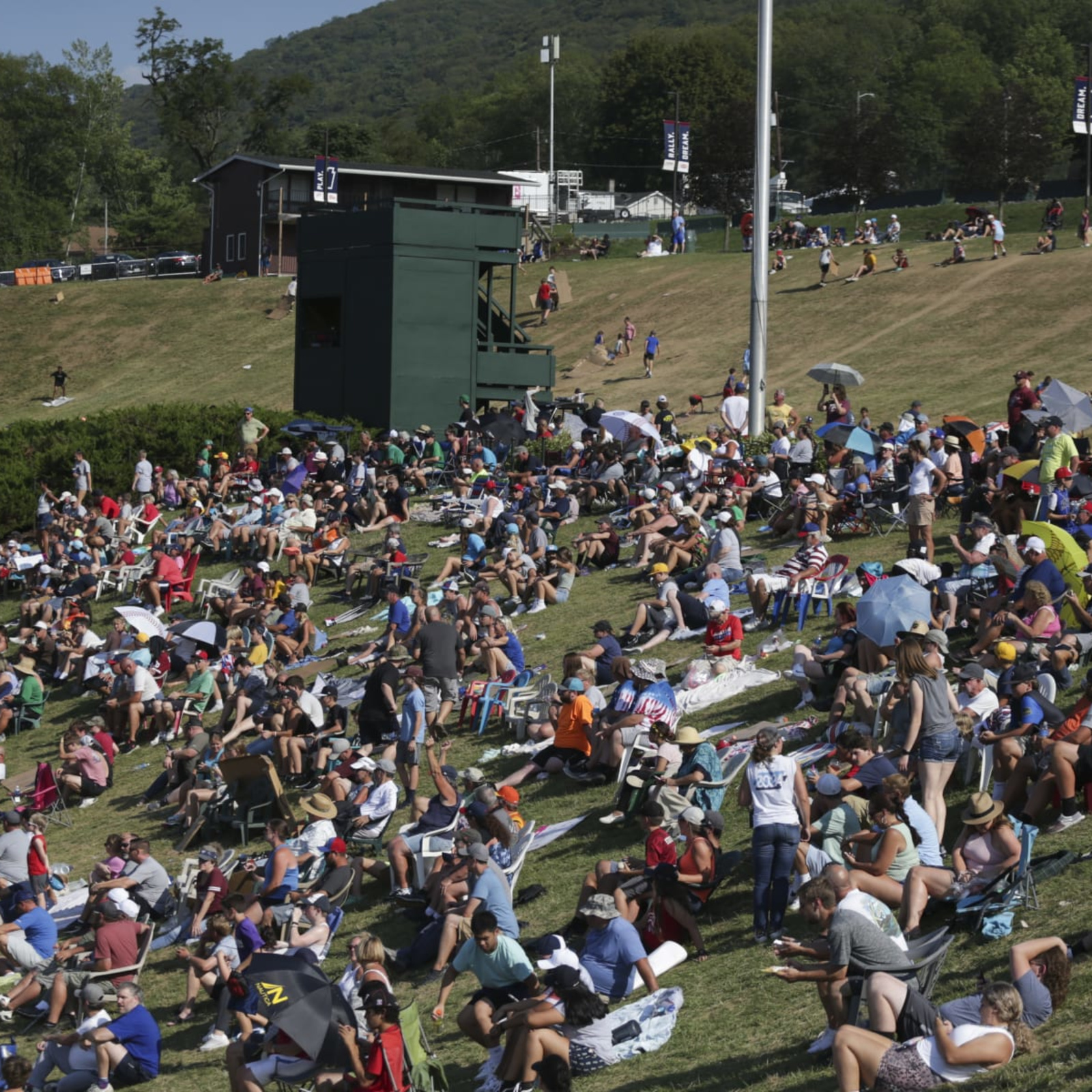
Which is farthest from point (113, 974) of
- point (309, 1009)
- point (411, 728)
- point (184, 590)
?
point (184, 590)

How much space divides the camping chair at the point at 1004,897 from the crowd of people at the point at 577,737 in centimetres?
9

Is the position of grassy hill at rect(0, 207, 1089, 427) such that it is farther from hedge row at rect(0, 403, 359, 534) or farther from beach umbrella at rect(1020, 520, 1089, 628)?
beach umbrella at rect(1020, 520, 1089, 628)

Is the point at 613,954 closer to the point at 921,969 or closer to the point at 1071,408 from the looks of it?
the point at 921,969

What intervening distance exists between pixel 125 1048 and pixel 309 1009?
2.24 metres

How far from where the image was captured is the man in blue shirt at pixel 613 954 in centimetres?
1051

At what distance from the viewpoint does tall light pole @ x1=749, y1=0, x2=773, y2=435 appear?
2712cm

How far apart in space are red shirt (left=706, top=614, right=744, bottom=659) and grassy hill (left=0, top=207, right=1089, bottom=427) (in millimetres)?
16726

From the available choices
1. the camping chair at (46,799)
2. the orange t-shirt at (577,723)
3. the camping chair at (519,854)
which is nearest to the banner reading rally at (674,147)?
the camping chair at (46,799)

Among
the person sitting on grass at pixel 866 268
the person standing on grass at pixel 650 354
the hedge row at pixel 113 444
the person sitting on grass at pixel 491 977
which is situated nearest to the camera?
the person sitting on grass at pixel 491 977

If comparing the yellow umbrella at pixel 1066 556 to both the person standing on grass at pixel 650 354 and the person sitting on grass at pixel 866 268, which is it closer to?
the person standing on grass at pixel 650 354

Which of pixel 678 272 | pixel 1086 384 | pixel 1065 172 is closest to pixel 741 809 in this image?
pixel 1086 384

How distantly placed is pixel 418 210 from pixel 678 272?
18.4 meters

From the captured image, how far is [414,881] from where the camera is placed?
44.3ft

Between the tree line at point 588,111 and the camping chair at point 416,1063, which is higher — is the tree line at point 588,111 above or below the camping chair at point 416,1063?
above
